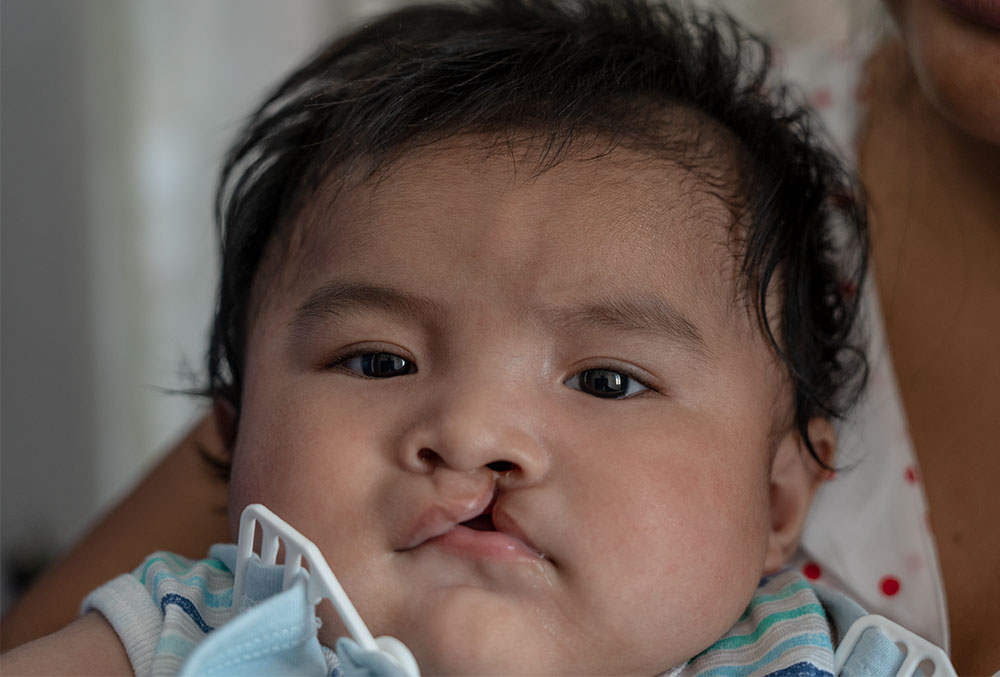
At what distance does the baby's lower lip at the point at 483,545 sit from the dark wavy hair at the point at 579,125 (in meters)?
0.33

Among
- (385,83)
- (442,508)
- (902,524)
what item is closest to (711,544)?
(442,508)

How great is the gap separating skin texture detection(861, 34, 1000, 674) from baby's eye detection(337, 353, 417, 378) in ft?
1.85

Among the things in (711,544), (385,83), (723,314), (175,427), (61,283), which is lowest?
(175,427)

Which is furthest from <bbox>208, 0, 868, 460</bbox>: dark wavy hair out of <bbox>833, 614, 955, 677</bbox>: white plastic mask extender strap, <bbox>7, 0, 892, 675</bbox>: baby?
<bbox>833, 614, 955, 677</bbox>: white plastic mask extender strap

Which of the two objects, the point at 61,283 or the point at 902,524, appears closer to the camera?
the point at 902,524

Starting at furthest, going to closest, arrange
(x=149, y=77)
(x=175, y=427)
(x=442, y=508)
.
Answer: (x=175, y=427) < (x=149, y=77) < (x=442, y=508)

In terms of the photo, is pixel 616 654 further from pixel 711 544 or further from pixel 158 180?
pixel 158 180

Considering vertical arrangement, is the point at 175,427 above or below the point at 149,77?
below

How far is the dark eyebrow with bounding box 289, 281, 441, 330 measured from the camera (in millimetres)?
870

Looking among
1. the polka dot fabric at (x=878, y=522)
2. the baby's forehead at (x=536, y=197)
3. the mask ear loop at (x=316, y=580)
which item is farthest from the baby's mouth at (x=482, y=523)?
the polka dot fabric at (x=878, y=522)

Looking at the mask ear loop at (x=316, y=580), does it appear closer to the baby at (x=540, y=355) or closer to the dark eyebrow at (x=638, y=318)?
the baby at (x=540, y=355)

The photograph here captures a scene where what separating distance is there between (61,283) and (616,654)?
6.05 feet

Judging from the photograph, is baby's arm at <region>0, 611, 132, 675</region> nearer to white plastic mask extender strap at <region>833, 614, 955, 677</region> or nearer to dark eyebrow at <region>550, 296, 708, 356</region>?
dark eyebrow at <region>550, 296, 708, 356</region>

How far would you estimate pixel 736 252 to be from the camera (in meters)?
0.96
